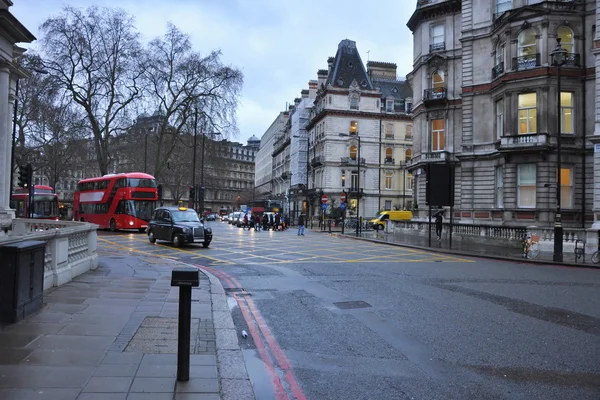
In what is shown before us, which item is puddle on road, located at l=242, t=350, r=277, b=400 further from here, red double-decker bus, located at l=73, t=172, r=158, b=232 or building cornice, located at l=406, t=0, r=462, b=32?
building cornice, located at l=406, t=0, r=462, b=32

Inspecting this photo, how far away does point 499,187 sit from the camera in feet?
97.0

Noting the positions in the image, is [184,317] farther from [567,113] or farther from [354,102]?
[354,102]

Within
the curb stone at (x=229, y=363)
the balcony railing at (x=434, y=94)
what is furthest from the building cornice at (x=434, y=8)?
the curb stone at (x=229, y=363)

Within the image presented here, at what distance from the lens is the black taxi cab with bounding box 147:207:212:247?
20.5 m

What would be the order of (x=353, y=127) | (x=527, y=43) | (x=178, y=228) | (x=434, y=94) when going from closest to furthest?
1. (x=178, y=228)
2. (x=527, y=43)
3. (x=434, y=94)
4. (x=353, y=127)

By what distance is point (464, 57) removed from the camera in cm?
3161

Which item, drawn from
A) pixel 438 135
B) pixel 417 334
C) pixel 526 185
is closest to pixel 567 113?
pixel 526 185

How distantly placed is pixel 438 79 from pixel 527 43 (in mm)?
8171

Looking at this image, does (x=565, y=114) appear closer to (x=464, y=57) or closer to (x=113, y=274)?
(x=464, y=57)

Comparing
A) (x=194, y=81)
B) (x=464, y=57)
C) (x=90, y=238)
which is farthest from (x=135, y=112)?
(x=90, y=238)

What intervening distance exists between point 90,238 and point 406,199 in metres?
58.9

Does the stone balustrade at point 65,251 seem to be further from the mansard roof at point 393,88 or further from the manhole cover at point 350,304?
the mansard roof at point 393,88

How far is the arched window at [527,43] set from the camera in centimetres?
2686

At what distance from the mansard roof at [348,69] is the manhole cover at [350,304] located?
198 ft
